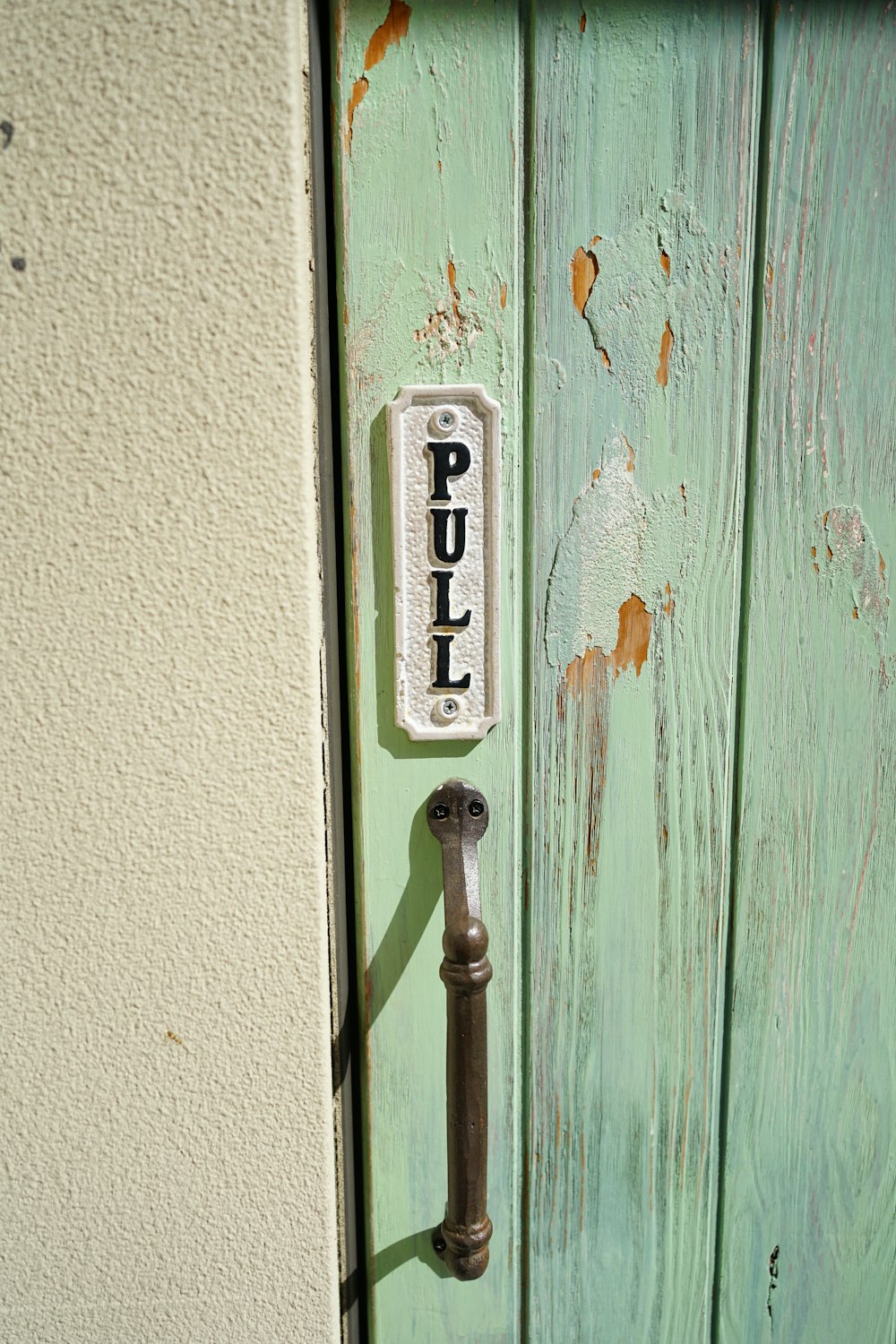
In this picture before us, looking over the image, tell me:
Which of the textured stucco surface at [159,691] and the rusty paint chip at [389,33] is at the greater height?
the rusty paint chip at [389,33]

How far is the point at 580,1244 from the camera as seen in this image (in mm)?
590

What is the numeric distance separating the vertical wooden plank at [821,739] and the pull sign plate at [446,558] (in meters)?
0.19

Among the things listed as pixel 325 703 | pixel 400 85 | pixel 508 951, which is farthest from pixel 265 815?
pixel 400 85

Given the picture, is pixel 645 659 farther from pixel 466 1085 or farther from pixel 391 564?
pixel 466 1085

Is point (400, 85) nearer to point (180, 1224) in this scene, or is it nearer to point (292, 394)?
point (292, 394)

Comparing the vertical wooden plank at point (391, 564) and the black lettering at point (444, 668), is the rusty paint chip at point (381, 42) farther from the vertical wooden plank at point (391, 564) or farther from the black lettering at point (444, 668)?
the black lettering at point (444, 668)

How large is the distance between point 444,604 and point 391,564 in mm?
44

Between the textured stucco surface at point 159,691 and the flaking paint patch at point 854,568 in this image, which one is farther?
the flaking paint patch at point 854,568

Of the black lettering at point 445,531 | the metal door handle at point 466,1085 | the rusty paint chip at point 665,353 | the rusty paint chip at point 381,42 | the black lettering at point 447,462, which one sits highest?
the rusty paint chip at point 381,42

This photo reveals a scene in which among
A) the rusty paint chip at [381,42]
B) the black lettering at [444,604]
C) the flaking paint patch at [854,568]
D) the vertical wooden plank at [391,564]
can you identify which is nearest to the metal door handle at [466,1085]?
the vertical wooden plank at [391,564]

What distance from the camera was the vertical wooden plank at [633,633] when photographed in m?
0.50

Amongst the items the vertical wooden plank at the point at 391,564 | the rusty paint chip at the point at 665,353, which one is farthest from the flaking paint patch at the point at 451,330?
the rusty paint chip at the point at 665,353

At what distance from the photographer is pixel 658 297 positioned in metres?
0.51

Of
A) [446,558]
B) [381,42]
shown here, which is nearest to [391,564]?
[446,558]
